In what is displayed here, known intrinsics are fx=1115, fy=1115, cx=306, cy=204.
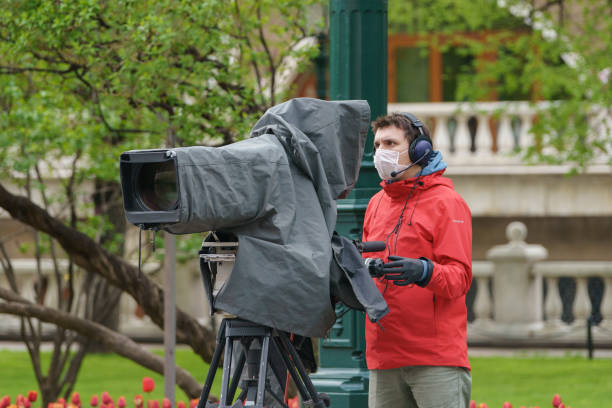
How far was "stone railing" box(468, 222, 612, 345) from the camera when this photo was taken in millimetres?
14625

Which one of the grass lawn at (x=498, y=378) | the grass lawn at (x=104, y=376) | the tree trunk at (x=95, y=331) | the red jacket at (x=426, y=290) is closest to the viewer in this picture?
the red jacket at (x=426, y=290)

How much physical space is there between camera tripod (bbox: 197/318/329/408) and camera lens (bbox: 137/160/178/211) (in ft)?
1.73

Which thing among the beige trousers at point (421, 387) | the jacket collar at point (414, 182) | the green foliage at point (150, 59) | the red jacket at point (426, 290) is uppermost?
the green foliage at point (150, 59)

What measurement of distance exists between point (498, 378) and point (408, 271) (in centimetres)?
809

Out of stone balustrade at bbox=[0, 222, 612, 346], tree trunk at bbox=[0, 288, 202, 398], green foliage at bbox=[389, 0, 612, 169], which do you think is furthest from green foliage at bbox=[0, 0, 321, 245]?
stone balustrade at bbox=[0, 222, 612, 346]

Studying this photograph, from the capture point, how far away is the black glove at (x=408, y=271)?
13.0ft

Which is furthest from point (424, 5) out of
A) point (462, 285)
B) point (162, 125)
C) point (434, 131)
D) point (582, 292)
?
point (462, 285)

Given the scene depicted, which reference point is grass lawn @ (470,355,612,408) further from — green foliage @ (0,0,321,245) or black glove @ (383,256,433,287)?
black glove @ (383,256,433,287)

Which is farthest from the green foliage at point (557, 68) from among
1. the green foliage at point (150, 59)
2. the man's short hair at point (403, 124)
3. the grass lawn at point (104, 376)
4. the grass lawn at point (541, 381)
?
the man's short hair at point (403, 124)

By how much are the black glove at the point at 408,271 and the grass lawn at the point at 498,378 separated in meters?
5.98

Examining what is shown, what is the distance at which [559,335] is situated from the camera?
14.5 metres

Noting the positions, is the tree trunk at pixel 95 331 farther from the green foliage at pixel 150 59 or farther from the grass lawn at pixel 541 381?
the grass lawn at pixel 541 381

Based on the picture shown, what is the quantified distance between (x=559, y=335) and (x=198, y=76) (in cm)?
875

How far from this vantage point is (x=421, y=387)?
14.1ft
